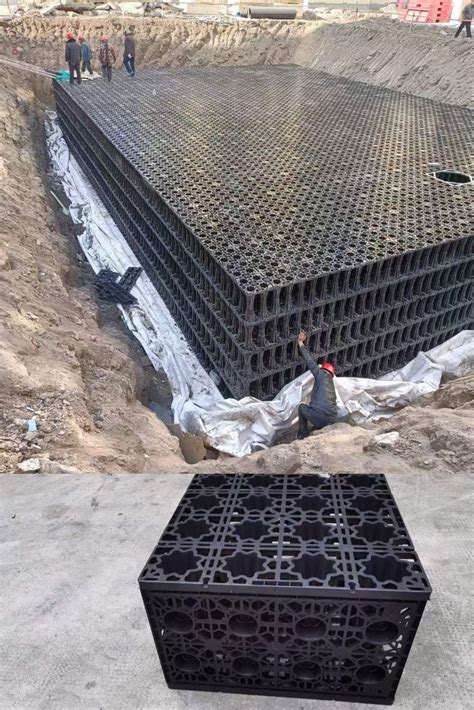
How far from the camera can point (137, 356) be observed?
295 inches

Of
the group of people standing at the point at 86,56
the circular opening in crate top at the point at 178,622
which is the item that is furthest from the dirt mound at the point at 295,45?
the circular opening in crate top at the point at 178,622

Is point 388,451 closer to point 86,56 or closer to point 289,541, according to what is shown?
point 289,541

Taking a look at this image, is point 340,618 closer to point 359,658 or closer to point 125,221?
point 359,658

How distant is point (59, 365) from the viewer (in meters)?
5.52

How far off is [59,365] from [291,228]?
3.54m

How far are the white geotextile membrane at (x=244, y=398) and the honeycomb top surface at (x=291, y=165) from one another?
143 cm

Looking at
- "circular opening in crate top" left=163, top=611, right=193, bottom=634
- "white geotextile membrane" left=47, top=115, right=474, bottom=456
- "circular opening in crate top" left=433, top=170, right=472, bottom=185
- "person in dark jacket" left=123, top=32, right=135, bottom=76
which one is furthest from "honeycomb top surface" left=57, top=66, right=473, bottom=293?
"circular opening in crate top" left=163, top=611, right=193, bottom=634

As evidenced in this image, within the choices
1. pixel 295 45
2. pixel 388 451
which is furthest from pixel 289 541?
pixel 295 45

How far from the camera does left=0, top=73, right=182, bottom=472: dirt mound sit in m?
4.54

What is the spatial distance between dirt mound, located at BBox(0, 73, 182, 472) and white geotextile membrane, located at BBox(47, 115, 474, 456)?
43cm

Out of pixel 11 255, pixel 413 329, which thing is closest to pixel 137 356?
pixel 11 255

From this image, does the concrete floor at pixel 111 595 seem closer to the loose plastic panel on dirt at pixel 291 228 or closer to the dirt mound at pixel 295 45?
the loose plastic panel on dirt at pixel 291 228

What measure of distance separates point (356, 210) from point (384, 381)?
278 cm

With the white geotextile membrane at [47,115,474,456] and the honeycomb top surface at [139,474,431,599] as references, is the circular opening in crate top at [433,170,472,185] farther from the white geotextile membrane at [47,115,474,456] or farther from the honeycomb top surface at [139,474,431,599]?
the honeycomb top surface at [139,474,431,599]
